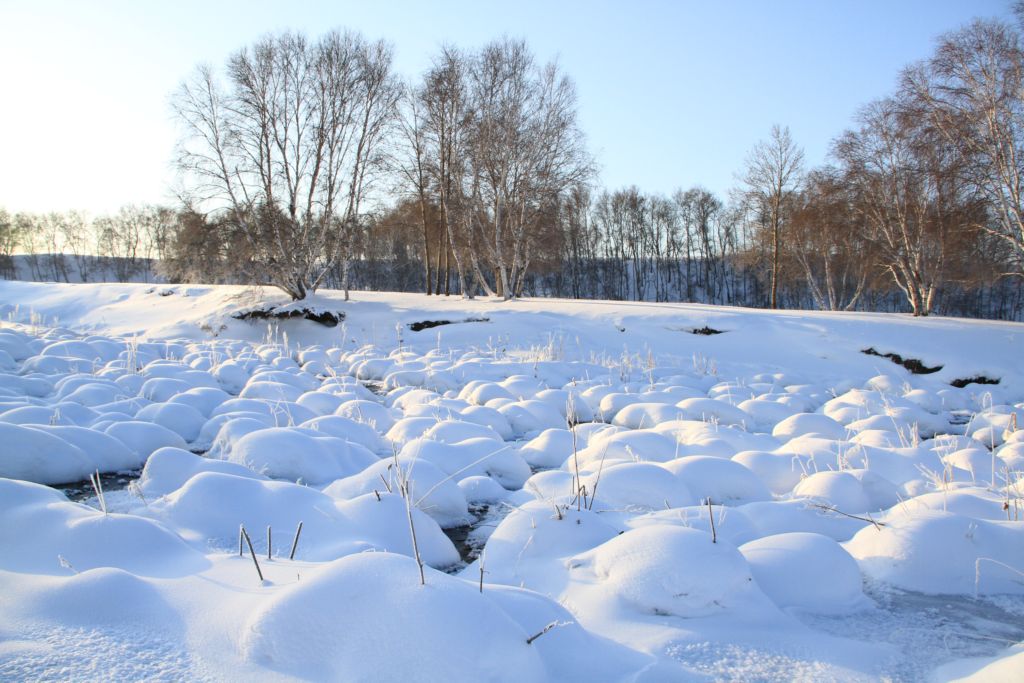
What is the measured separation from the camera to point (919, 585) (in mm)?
1840

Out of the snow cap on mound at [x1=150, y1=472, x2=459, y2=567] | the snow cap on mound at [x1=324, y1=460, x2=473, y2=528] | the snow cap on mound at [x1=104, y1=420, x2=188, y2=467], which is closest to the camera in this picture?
the snow cap on mound at [x1=150, y1=472, x2=459, y2=567]

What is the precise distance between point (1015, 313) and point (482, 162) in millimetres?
47568

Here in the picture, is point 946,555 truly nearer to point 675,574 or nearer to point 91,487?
point 675,574

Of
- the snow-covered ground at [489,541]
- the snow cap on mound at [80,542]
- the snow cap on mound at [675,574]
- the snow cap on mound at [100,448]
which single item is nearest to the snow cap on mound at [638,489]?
the snow-covered ground at [489,541]

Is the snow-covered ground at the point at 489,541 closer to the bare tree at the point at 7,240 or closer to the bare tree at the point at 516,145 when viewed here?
the bare tree at the point at 516,145

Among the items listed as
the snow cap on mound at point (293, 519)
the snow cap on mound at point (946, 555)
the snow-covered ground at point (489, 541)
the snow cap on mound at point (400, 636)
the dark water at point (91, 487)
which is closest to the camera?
the snow cap on mound at point (400, 636)

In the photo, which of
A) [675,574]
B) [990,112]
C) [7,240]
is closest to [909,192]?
[990,112]

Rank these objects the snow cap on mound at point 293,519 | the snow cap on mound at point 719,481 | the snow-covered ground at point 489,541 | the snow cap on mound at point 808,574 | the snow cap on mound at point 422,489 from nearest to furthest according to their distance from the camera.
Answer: the snow-covered ground at point 489,541 → the snow cap on mound at point 808,574 → the snow cap on mound at point 293,519 → the snow cap on mound at point 422,489 → the snow cap on mound at point 719,481

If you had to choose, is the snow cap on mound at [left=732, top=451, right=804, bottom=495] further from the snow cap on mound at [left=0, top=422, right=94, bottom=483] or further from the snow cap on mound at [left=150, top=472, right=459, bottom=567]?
the snow cap on mound at [left=0, top=422, right=94, bottom=483]

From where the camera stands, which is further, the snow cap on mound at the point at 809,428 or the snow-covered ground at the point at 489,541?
the snow cap on mound at the point at 809,428

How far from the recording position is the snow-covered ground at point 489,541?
121 centimetres

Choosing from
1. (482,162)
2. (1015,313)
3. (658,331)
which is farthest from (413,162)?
(1015,313)

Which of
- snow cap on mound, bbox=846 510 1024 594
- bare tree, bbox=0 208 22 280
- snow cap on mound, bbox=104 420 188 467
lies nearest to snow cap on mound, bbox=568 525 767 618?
snow cap on mound, bbox=846 510 1024 594

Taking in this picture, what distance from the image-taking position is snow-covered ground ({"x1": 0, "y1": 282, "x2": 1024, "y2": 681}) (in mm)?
1205
